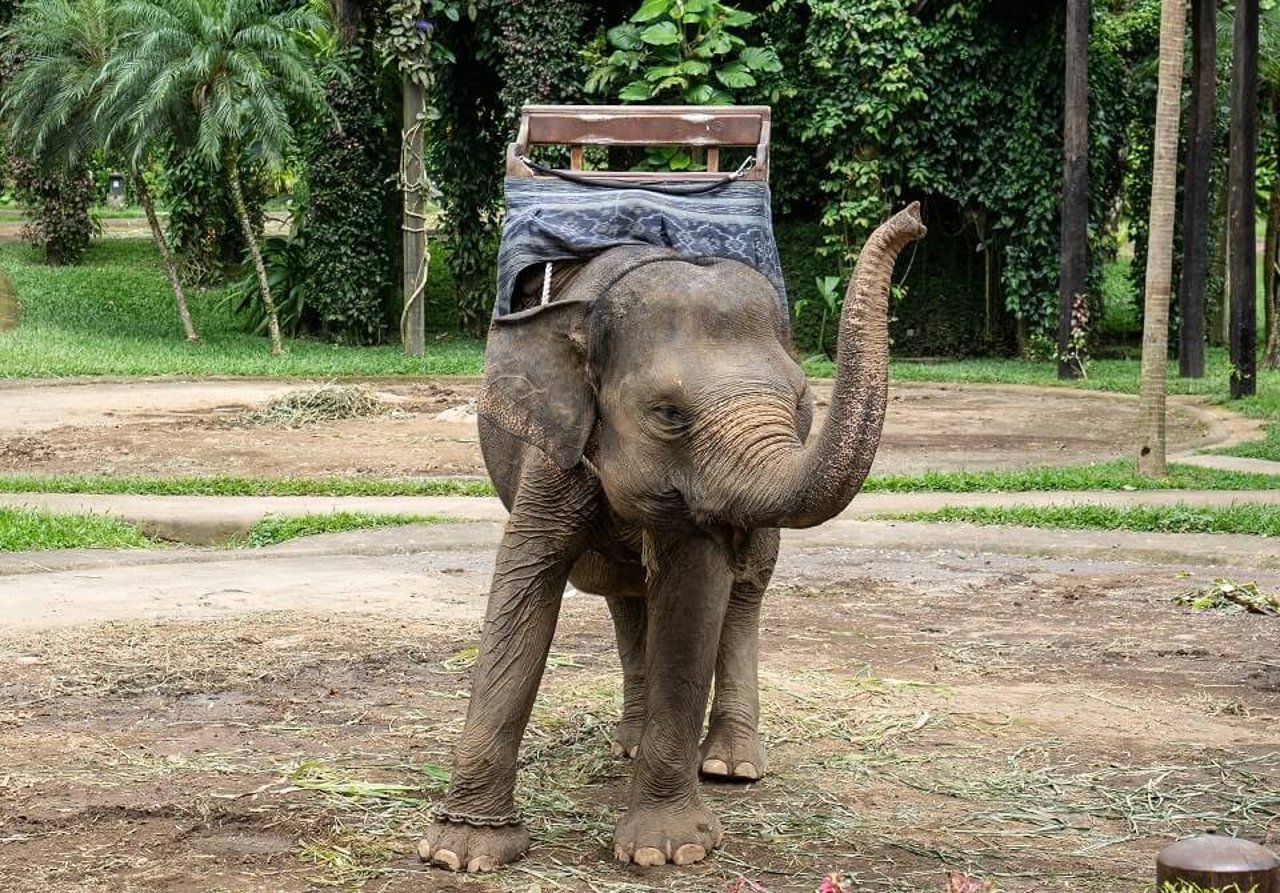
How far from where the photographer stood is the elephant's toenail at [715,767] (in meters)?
6.08

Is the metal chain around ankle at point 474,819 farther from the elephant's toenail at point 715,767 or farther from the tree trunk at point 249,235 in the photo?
the tree trunk at point 249,235

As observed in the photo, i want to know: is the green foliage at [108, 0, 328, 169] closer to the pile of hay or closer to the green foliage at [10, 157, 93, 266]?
the pile of hay

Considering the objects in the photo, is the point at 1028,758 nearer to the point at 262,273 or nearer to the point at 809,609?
the point at 809,609

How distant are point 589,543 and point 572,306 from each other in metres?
0.71

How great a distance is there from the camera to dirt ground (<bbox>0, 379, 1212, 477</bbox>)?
14336 mm

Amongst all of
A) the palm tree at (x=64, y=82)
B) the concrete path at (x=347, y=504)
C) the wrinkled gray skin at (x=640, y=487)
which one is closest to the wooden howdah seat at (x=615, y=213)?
the wrinkled gray skin at (x=640, y=487)

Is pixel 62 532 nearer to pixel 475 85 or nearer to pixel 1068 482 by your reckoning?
pixel 1068 482

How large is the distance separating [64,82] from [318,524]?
14070 millimetres

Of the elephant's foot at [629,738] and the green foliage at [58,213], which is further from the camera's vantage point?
the green foliage at [58,213]

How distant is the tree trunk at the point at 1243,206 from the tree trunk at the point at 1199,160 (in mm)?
1422

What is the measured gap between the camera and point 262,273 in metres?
23.4

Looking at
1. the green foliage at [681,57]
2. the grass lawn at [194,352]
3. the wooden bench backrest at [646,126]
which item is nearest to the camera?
the wooden bench backrest at [646,126]

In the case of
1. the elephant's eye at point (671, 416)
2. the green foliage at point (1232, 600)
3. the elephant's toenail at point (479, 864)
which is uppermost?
the elephant's eye at point (671, 416)

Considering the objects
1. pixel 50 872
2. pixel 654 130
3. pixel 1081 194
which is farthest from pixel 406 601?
pixel 1081 194
